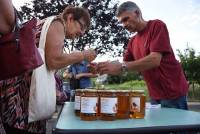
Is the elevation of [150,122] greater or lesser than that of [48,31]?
lesser

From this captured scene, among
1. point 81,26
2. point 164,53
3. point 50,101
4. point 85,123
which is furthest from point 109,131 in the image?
point 164,53

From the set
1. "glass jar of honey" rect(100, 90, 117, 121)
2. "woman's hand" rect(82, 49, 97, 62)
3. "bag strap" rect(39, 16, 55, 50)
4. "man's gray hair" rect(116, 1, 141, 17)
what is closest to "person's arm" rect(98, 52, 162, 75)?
"woman's hand" rect(82, 49, 97, 62)

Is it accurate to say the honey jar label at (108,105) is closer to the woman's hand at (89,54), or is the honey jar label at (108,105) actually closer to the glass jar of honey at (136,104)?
the glass jar of honey at (136,104)

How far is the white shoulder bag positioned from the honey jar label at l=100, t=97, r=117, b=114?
18.9 inches

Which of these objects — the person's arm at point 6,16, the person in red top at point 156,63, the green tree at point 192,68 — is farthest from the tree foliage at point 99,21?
the person's arm at point 6,16

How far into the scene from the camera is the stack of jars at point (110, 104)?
7.73 ft

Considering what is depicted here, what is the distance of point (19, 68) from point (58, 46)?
943 millimetres

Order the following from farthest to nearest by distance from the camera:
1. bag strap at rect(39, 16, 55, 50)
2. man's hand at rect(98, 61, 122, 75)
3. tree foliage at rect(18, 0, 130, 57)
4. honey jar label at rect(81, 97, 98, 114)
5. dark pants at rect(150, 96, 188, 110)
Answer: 1. tree foliage at rect(18, 0, 130, 57)
2. dark pants at rect(150, 96, 188, 110)
3. man's hand at rect(98, 61, 122, 75)
4. bag strap at rect(39, 16, 55, 50)
5. honey jar label at rect(81, 97, 98, 114)

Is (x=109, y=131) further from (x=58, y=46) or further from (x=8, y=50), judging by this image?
(x=58, y=46)

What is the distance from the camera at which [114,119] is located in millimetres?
2404

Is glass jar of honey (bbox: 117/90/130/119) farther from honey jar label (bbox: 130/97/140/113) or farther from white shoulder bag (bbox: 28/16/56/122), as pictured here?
white shoulder bag (bbox: 28/16/56/122)

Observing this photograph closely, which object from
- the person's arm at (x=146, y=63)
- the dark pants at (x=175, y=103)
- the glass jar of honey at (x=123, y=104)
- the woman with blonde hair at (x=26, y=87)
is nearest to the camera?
the glass jar of honey at (x=123, y=104)

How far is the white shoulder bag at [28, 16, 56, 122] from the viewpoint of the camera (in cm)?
266

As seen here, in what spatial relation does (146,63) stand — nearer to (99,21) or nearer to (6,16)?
(6,16)
